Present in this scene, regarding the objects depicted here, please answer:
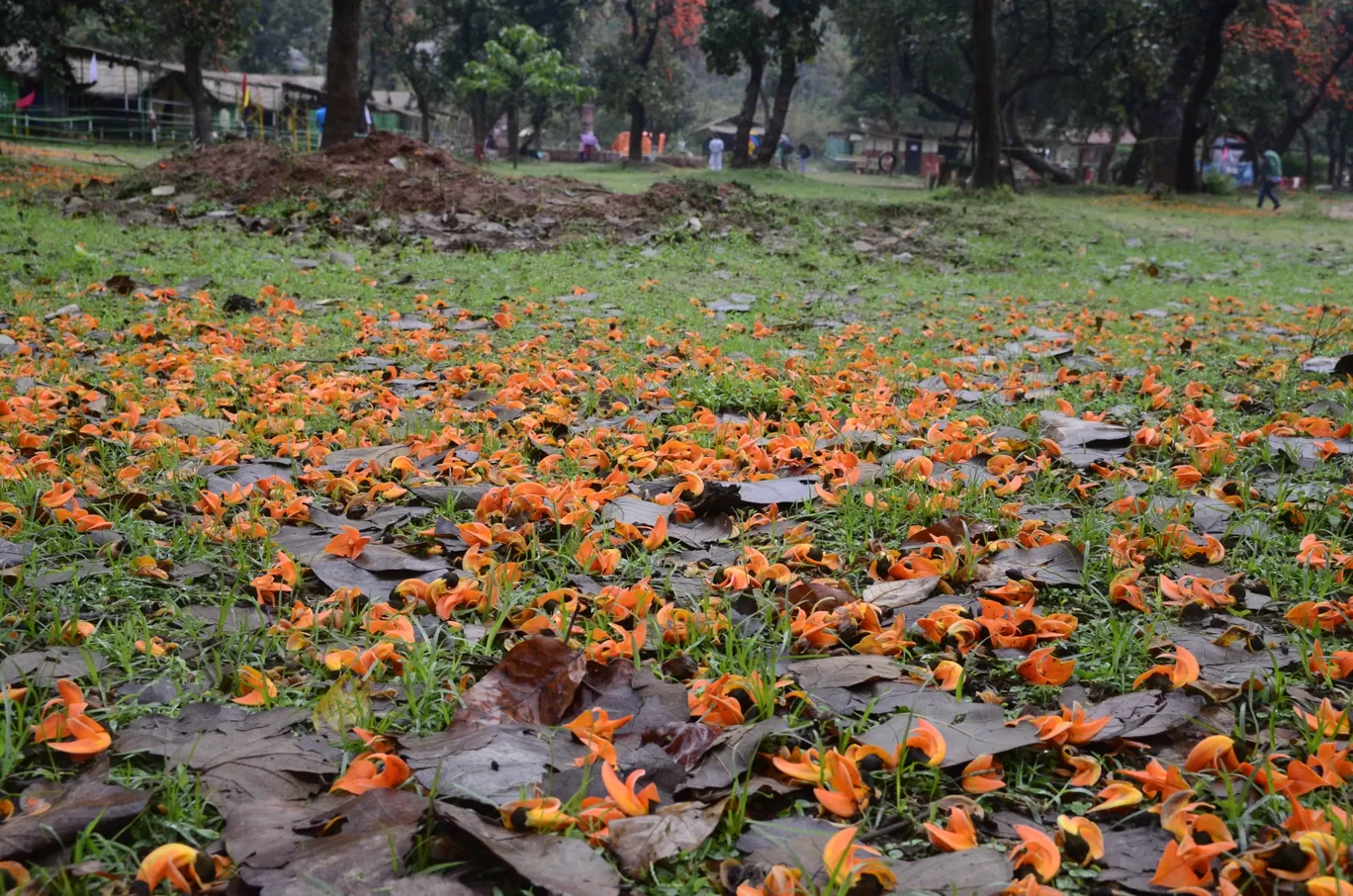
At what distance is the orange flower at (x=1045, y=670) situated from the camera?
74.4 inches

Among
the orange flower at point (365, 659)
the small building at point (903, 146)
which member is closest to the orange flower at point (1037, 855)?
the orange flower at point (365, 659)

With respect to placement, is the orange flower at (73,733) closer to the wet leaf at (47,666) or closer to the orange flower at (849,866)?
the wet leaf at (47,666)

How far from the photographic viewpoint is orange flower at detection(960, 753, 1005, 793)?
1.57 m

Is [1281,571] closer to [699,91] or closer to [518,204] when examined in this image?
[518,204]

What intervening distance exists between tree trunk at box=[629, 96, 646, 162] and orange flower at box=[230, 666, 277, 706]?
103 ft

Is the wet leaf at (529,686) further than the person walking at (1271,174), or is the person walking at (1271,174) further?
the person walking at (1271,174)

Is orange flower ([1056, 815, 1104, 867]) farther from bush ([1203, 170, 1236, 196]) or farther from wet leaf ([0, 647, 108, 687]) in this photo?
bush ([1203, 170, 1236, 196])

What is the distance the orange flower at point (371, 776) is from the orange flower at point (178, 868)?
0.21m

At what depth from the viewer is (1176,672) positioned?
1.84m

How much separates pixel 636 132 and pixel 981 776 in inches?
1332

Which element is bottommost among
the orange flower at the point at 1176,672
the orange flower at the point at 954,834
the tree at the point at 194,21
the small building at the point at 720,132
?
the orange flower at the point at 954,834

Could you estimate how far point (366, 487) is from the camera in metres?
2.98

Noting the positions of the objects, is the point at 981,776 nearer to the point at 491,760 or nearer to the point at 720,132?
the point at 491,760

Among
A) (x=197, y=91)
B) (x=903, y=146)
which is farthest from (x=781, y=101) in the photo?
(x=903, y=146)
